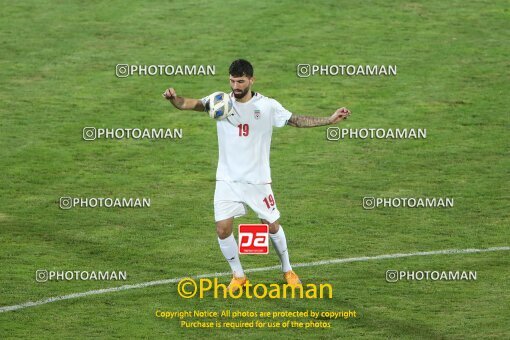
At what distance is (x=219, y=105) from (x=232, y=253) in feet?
6.56

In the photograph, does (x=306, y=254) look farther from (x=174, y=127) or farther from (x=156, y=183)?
(x=174, y=127)

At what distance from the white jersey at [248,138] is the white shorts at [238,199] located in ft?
0.27

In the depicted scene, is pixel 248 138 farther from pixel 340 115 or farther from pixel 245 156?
pixel 340 115

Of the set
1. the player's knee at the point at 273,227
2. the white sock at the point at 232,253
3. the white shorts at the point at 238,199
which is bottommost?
the white sock at the point at 232,253

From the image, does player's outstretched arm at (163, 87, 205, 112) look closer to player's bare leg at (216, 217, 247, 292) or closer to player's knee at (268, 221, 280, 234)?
player's bare leg at (216, 217, 247, 292)

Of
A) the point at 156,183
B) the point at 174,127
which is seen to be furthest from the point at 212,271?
the point at 174,127

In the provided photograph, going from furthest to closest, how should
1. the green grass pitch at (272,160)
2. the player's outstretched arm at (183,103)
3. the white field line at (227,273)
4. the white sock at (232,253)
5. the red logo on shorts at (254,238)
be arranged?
the red logo on shorts at (254,238), the white sock at (232,253), the white field line at (227,273), the green grass pitch at (272,160), the player's outstretched arm at (183,103)

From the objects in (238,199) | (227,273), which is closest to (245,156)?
(238,199)

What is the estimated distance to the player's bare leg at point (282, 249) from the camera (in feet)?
61.6

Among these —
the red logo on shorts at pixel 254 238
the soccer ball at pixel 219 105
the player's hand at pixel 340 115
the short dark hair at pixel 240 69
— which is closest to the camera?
the player's hand at pixel 340 115

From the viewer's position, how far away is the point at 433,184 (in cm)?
2405

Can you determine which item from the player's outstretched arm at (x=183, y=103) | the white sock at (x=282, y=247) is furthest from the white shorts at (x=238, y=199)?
the player's outstretched arm at (x=183, y=103)

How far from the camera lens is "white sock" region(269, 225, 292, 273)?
18.8 metres

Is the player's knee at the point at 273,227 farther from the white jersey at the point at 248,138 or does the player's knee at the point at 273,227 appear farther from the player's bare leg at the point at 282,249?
the white jersey at the point at 248,138
